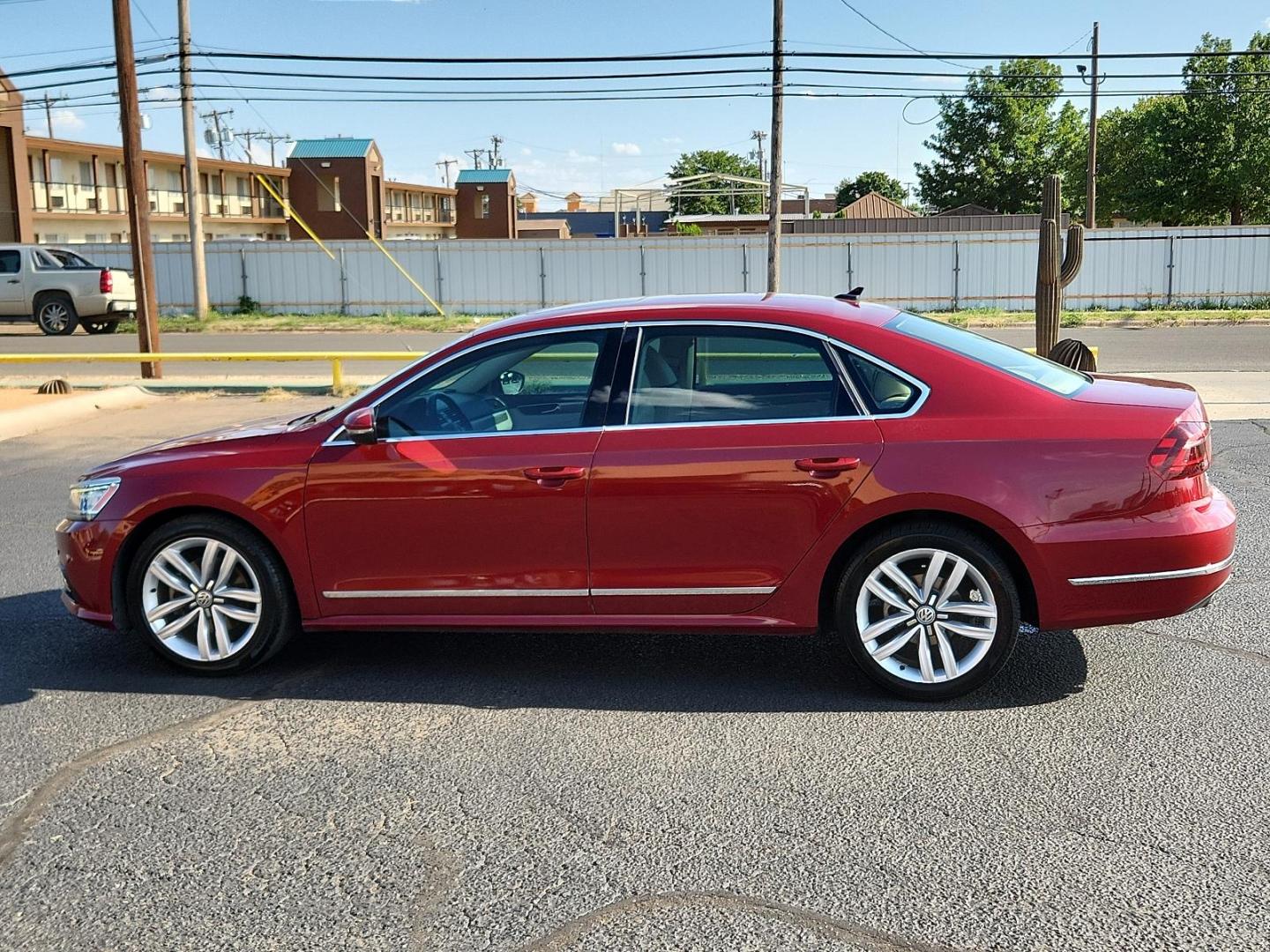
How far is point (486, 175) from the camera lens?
71.3 metres

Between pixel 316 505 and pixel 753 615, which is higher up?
pixel 316 505

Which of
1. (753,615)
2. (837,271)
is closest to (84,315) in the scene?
(837,271)

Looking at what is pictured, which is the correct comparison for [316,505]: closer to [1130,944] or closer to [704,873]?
[704,873]

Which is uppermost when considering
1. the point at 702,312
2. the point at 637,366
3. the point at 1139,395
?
the point at 702,312

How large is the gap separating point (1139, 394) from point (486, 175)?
6911cm

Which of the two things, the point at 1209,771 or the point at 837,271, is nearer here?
the point at 1209,771

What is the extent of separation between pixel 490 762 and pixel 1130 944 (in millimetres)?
2186

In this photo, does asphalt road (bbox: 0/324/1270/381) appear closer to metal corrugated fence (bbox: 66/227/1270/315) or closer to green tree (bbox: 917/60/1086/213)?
metal corrugated fence (bbox: 66/227/1270/315)

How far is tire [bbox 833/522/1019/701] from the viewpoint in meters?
4.82

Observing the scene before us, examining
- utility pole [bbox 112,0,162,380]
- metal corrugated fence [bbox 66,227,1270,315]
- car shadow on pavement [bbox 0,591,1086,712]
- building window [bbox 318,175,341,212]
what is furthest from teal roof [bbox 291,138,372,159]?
car shadow on pavement [bbox 0,591,1086,712]

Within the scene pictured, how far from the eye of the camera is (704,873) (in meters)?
3.60

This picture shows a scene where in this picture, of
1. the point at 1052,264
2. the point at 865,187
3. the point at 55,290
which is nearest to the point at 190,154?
the point at 55,290

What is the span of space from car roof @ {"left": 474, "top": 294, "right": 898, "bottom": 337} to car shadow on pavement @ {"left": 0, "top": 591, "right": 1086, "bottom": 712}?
1.43m

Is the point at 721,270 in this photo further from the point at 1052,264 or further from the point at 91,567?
the point at 91,567
